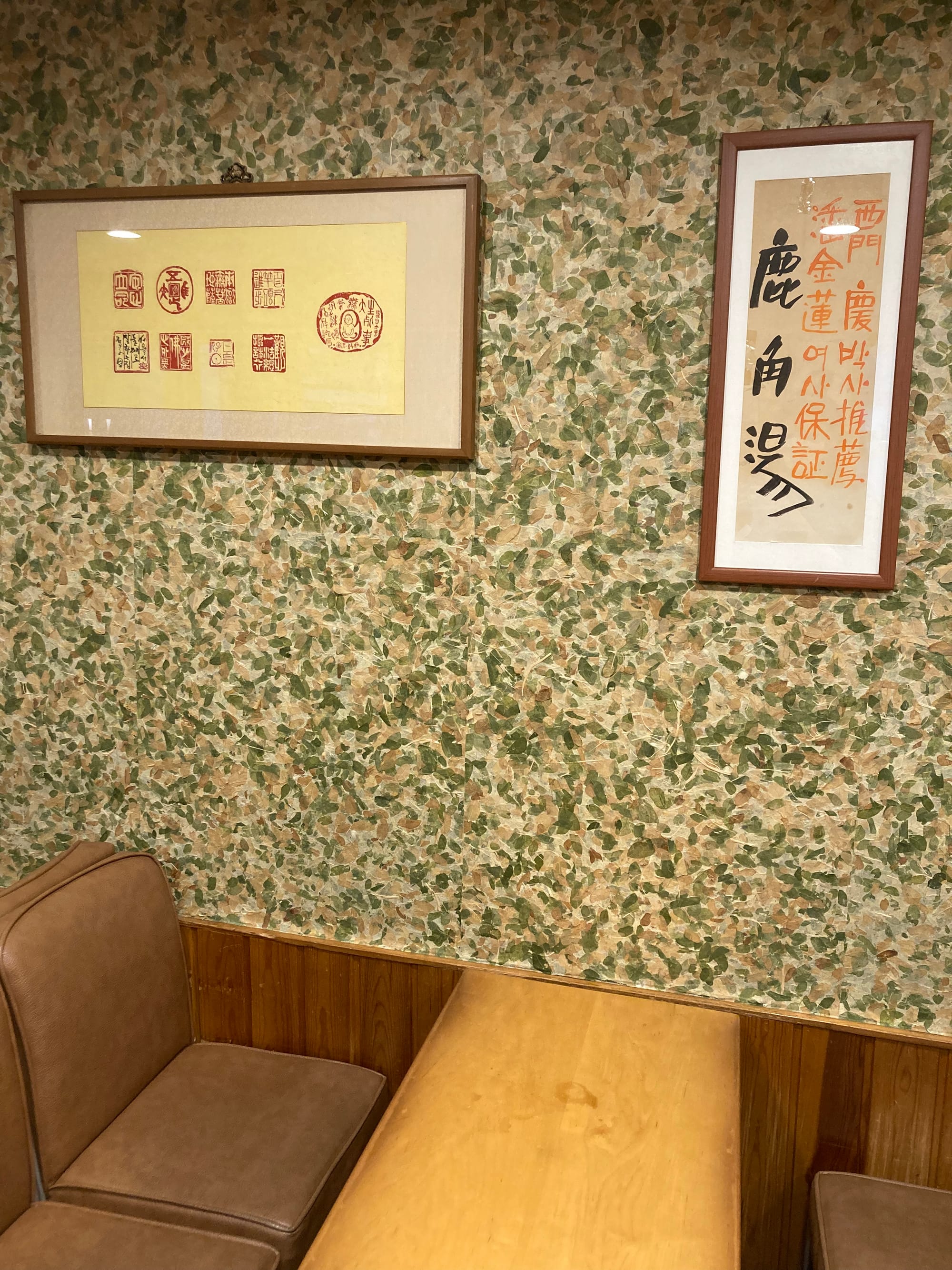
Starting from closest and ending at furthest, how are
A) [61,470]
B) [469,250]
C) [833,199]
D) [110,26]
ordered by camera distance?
1. [833,199]
2. [469,250]
3. [110,26]
4. [61,470]

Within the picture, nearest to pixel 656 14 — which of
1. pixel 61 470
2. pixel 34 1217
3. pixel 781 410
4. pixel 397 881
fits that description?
pixel 781 410

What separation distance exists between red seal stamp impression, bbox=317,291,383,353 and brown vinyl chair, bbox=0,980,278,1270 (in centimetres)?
126

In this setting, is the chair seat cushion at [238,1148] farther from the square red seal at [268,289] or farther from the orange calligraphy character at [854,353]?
the orange calligraphy character at [854,353]

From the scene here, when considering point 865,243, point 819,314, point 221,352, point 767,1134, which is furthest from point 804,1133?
point 221,352

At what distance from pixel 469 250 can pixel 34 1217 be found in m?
1.74

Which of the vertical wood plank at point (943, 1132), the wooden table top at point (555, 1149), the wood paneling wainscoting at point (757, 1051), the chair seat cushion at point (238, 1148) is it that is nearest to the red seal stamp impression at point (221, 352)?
the wood paneling wainscoting at point (757, 1051)

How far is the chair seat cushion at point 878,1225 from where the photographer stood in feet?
4.51

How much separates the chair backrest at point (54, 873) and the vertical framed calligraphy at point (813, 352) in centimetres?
134

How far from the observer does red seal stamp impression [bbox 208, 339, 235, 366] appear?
1.69 m

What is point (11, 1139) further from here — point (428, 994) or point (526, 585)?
point (526, 585)

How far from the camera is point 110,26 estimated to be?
167 cm

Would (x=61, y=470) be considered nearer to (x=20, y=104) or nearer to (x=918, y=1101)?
(x=20, y=104)

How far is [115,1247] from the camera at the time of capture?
1374 mm

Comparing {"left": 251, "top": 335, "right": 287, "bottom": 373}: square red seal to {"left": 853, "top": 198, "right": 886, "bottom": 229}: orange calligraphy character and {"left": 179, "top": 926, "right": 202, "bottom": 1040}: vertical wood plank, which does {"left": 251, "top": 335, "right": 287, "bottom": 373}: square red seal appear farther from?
{"left": 179, "top": 926, "right": 202, "bottom": 1040}: vertical wood plank
